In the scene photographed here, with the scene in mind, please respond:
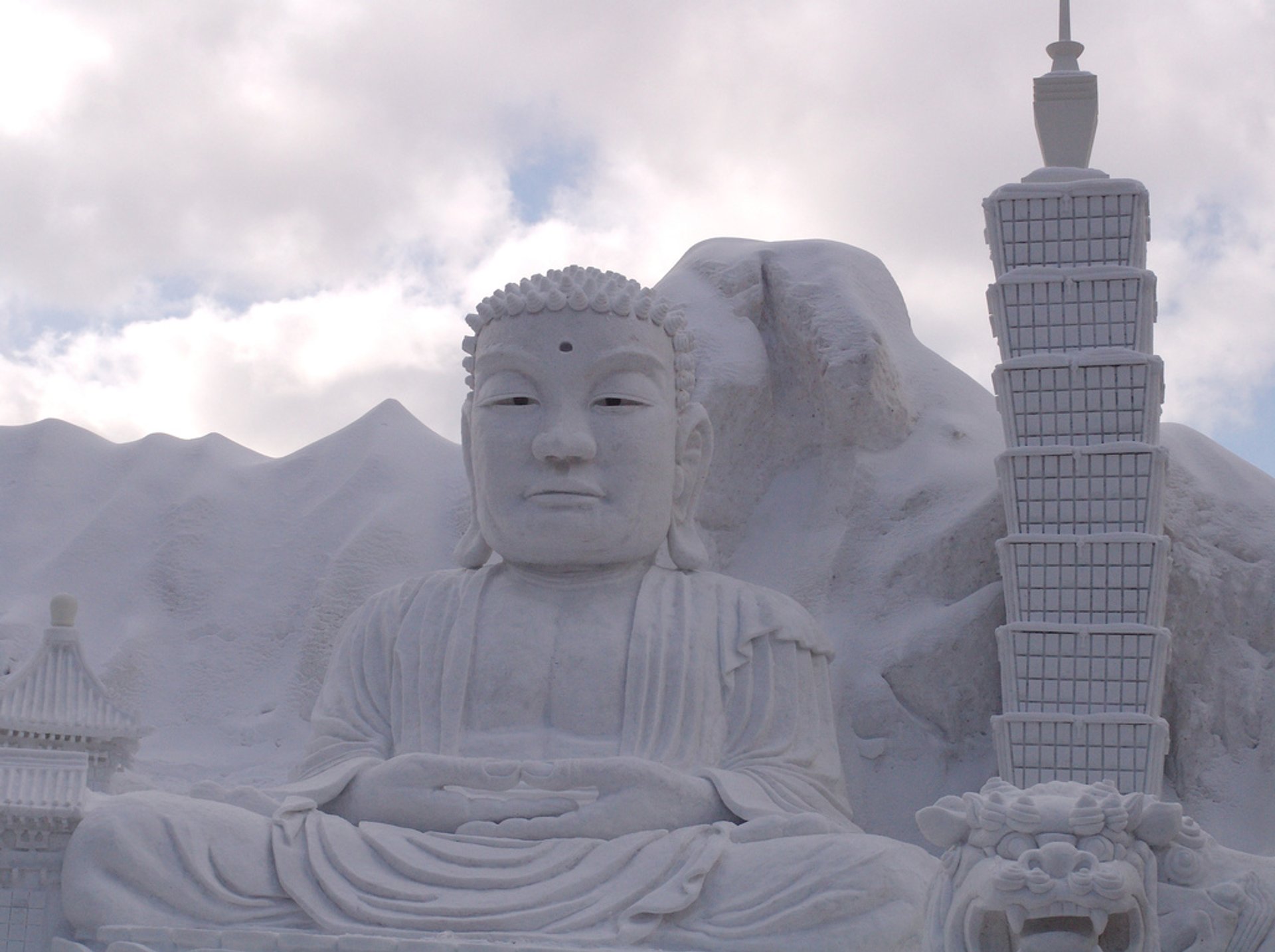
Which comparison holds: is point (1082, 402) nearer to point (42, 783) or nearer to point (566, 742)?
point (566, 742)

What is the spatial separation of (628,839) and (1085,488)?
2.25 meters

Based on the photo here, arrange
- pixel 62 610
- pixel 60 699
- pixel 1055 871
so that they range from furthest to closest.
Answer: pixel 62 610 < pixel 60 699 < pixel 1055 871

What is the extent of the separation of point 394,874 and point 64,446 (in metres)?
4.64

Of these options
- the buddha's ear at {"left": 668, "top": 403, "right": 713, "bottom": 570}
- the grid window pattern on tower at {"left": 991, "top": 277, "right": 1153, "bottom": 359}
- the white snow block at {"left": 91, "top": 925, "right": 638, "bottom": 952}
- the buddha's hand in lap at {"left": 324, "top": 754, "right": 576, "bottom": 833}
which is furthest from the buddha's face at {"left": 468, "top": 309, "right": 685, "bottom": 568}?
the white snow block at {"left": 91, "top": 925, "right": 638, "bottom": 952}

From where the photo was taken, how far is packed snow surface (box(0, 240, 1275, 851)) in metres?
6.73

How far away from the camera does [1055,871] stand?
3635 millimetres

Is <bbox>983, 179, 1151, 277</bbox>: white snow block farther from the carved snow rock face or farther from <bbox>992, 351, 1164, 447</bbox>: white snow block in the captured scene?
the carved snow rock face

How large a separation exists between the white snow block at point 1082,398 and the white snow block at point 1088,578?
380mm

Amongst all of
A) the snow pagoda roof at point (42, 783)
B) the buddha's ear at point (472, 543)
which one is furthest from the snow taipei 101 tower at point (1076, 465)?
the snow pagoda roof at point (42, 783)

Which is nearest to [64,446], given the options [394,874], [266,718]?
[266,718]

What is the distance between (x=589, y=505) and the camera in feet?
19.5

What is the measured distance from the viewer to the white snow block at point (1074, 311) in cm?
643

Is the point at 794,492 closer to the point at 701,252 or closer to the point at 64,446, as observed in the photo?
the point at 701,252

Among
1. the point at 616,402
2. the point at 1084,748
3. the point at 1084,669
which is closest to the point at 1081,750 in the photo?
the point at 1084,748
